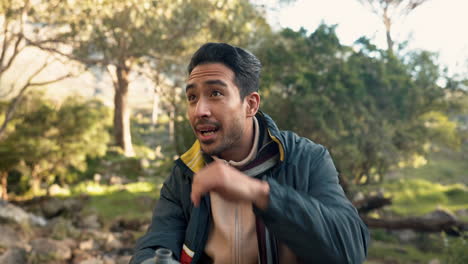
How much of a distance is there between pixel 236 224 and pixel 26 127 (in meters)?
13.5

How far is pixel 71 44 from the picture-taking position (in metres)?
9.39

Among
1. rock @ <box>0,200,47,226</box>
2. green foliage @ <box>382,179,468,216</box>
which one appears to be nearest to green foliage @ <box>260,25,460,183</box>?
green foliage @ <box>382,179,468,216</box>

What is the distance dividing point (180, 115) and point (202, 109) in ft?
24.1

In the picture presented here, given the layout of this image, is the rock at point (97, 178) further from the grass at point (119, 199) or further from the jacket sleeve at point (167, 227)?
the jacket sleeve at point (167, 227)

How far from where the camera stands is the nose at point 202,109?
2.03m

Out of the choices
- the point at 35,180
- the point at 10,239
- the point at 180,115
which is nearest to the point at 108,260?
the point at 10,239

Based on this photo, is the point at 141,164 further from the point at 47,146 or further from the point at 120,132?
the point at 47,146

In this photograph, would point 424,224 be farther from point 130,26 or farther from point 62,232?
point 62,232

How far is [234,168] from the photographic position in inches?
74.4

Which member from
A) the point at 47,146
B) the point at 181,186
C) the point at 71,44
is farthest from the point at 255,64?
the point at 47,146

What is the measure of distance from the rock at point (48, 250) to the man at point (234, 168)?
20.9 ft

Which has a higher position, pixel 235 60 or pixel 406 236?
pixel 235 60

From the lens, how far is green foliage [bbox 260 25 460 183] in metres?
10.8

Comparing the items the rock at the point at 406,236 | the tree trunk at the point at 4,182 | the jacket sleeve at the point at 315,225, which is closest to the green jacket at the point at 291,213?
the jacket sleeve at the point at 315,225
